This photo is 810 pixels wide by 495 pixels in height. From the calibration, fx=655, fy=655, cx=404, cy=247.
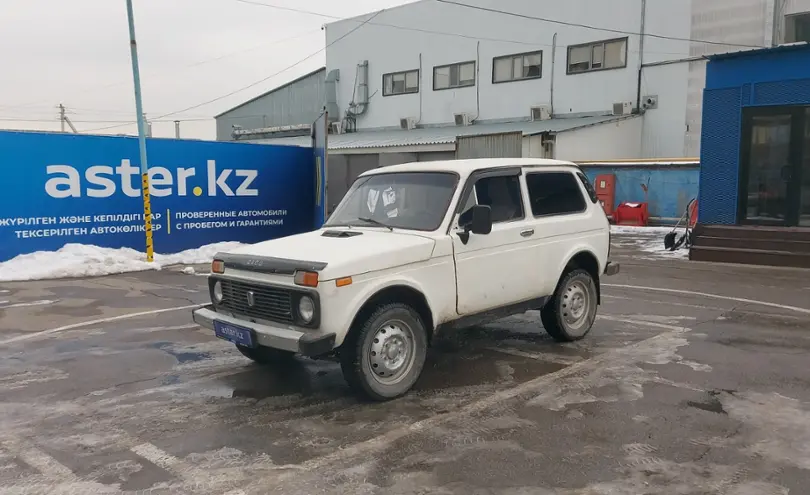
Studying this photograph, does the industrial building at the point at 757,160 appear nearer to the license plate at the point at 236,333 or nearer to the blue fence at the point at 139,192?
the blue fence at the point at 139,192

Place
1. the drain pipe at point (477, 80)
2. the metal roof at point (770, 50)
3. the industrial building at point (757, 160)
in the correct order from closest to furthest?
the metal roof at point (770, 50) → the industrial building at point (757, 160) → the drain pipe at point (477, 80)

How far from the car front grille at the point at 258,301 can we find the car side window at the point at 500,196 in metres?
1.99

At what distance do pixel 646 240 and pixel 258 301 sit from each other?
612 inches

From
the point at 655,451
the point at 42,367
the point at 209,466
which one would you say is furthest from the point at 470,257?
the point at 42,367

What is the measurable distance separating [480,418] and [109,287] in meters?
8.53

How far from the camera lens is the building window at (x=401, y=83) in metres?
35.7

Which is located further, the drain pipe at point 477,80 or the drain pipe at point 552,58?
the drain pipe at point 477,80

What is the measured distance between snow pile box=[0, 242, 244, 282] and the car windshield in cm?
810

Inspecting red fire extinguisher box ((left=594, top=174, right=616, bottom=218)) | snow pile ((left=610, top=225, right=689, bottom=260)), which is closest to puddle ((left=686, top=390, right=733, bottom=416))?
snow pile ((left=610, top=225, right=689, bottom=260))

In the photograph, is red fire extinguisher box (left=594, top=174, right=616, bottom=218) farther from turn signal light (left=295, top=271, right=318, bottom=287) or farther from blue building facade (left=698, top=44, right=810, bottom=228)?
turn signal light (left=295, top=271, right=318, bottom=287)

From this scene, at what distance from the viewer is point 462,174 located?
611cm

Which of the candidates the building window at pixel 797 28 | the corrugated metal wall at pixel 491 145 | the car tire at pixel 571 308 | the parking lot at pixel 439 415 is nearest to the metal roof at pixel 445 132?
the corrugated metal wall at pixel 491 145

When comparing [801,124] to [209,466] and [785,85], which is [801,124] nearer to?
[785,85]

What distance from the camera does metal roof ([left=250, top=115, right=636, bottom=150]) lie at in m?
25.9
